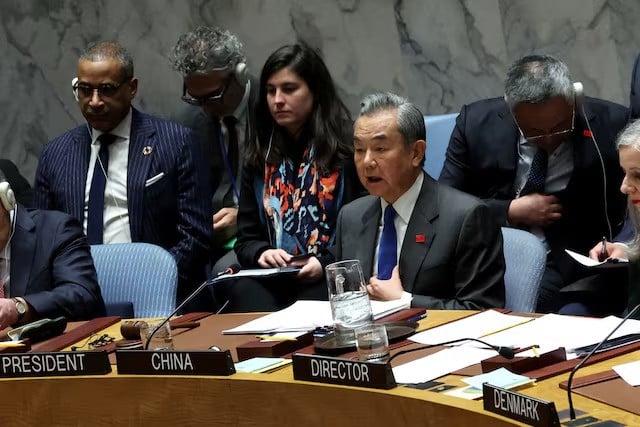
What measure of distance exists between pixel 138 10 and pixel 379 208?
2.72m

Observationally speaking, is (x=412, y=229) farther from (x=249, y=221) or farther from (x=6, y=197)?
(x=6, y=197)

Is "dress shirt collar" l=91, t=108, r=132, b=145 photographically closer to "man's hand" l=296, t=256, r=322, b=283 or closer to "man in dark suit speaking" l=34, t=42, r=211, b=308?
"man in dark suit speaking" l=34, t=42, r=211, b=308

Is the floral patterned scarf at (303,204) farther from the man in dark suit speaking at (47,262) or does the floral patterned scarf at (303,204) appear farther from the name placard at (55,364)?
the name placard at (55,364)

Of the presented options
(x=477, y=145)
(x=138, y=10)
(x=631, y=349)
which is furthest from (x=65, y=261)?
(x=138, y=10)

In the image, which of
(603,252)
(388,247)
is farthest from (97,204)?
(603,252)

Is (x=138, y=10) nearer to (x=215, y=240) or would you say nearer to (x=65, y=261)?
(x=215, y=240)

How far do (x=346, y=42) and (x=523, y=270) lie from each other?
2402 millimetres

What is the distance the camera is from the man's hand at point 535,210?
452 centimetres

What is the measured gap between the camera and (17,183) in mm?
5832

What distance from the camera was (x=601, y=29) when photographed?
5.36 m

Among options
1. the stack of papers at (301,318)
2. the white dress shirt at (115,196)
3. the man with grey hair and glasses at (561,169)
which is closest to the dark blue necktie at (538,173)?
the man with grey hair and glasses at (561,169)

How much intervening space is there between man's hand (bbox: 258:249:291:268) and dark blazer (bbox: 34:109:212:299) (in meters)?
0.43

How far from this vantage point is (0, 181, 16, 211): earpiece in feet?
13.0

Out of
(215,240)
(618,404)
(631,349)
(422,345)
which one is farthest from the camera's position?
(215,240)
